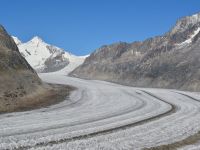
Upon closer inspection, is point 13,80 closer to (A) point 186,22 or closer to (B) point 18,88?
(B) point 18,88

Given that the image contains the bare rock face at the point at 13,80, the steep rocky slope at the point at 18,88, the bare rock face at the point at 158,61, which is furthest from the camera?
the bare rock face at the point at 158,61

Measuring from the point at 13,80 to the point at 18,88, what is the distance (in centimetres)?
176

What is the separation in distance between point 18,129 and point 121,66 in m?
87.2

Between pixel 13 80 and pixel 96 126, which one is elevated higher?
pixel 13 80

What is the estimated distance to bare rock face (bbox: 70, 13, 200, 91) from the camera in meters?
77.1

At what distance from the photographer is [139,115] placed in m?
27.2

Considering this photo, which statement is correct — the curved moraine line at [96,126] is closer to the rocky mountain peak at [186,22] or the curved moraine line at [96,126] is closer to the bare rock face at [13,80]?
the bare rock face at [13,80]

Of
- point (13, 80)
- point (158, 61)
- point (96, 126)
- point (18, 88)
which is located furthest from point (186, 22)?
point (96, 126)

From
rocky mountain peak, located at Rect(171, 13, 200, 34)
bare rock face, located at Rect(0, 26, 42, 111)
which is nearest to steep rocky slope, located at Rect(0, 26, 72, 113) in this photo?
bare rock face, located at Rect(0, 26, 42, 111)

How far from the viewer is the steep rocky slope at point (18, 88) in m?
32.0

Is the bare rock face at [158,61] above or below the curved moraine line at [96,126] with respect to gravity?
above

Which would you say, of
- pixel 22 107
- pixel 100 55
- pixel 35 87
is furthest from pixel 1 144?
pixel 100 55

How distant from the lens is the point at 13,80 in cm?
3778

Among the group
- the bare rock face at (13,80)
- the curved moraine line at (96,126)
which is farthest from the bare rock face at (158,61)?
the curved moraine line at (96,126)
